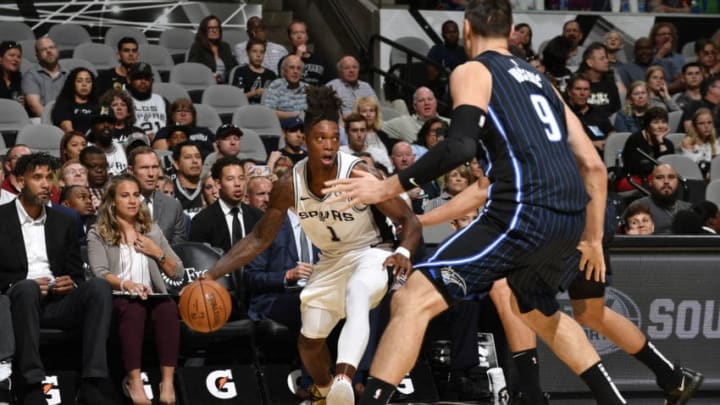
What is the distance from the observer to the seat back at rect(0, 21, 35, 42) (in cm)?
1402

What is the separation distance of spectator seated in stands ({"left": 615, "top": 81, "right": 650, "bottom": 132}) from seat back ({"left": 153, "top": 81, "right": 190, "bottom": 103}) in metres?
4.76

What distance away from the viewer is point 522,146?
5.37 meters

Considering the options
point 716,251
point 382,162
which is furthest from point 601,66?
point 716,251

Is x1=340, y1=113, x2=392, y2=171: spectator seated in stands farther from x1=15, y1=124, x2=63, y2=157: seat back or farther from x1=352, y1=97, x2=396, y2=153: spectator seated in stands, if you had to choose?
x1=15, y1=124, x2=63, y2=157: seat back

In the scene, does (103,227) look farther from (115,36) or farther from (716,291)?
(115,36)

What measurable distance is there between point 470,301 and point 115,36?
7.73 meters

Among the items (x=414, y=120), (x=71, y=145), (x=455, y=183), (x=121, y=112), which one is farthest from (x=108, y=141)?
(x=414, y=120)

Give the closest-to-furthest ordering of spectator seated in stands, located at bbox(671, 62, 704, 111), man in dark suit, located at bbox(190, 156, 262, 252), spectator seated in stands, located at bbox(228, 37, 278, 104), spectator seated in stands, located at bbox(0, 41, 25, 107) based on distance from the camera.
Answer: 1. man in dark suit, located at bbox(190, 156, 262, 252)
2. spectator seated in stands, located at bbox(0, 41, 25, 107)
3. spectator seated in stands, located at bbox(228, 37, 278, 104)
4. spectator seated in stands, located at bbox(671, 62, 704, 111)

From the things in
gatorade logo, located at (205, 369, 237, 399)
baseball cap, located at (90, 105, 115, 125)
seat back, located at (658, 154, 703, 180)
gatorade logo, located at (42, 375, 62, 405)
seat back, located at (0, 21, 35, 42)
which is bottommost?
gatorade logo, located at (205, 369, 237, 399)

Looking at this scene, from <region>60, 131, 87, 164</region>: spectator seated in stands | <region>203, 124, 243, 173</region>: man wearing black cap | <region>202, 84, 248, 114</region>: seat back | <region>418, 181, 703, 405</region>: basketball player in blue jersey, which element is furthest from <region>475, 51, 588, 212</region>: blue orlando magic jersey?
<region>202, 84, 248, 114</region>: seat back

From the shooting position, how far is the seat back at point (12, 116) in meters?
11.5

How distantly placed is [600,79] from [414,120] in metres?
2.62

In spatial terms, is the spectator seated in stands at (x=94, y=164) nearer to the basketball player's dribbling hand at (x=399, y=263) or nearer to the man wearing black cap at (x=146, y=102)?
the man wearing black cap at (x=146, y=102)

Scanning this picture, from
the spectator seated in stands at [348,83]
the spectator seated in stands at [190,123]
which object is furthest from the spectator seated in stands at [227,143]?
the spectator seated in stands at [348,83]
